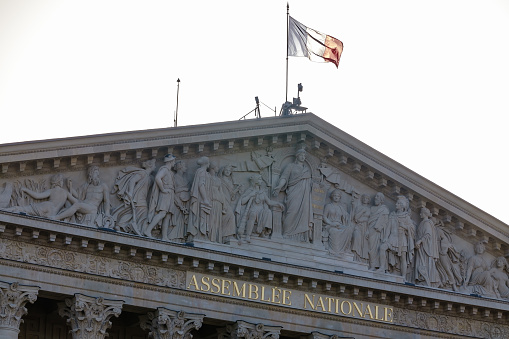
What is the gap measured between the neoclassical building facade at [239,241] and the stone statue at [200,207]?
4 cm

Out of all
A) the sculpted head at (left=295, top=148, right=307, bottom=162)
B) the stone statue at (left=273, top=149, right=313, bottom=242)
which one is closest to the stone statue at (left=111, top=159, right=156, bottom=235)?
the stone statue at (left=273, top=149, right=313, bottom=242)

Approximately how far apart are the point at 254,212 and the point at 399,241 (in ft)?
16.0

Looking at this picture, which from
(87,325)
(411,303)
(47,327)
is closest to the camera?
(87,325)

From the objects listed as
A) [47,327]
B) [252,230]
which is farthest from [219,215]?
[47,327]

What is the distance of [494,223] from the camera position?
38.2m

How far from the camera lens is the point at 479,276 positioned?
37.8 m

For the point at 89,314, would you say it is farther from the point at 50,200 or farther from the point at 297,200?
the point at 297,200

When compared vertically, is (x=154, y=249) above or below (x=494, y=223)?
below

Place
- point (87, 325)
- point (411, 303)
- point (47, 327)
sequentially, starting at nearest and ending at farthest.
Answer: point (87, 325), point (47, 327), point (411, 303)

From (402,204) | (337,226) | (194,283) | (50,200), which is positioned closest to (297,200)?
(337,226)

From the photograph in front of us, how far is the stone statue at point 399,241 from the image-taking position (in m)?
36.4

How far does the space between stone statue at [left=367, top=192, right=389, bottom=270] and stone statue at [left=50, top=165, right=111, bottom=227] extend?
8365mm

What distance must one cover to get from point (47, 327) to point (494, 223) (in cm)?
1431

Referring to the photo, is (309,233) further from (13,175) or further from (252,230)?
(13,175)
